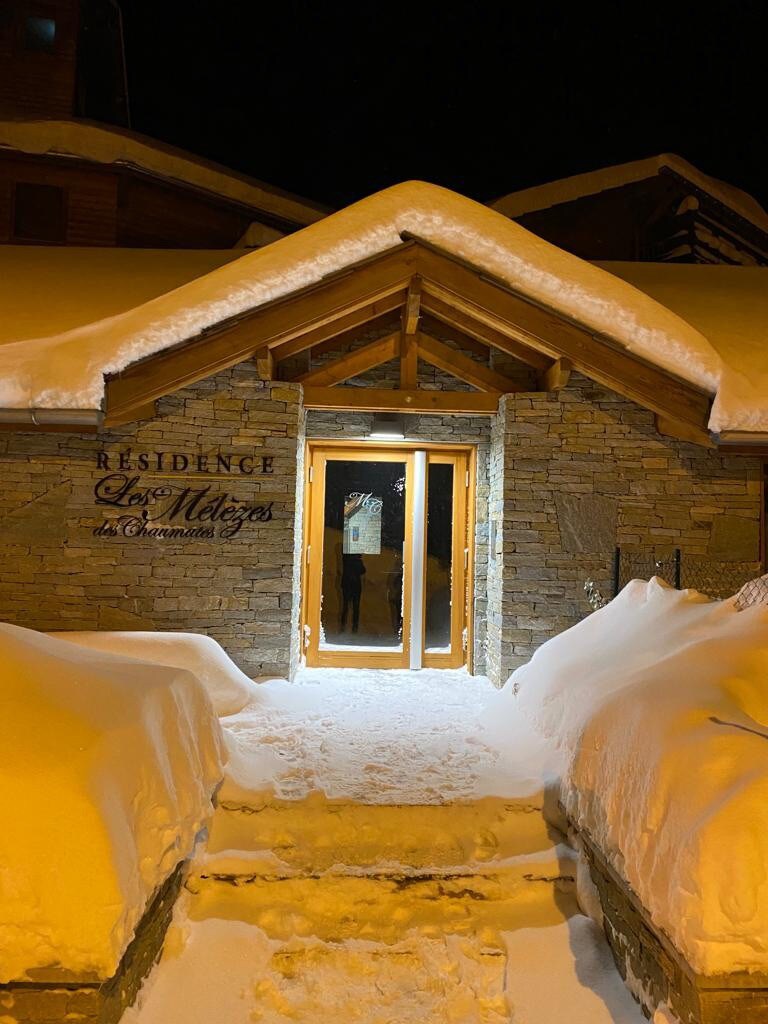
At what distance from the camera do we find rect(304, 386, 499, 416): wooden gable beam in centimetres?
727

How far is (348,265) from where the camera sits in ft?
18.8

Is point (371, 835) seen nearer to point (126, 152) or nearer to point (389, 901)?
point (389, 901)

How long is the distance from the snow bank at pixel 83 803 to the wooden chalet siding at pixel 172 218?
9171 millimetres

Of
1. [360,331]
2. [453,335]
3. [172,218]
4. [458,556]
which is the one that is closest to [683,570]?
[458,556]

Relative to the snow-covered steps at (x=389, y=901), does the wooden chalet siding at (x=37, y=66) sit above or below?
above

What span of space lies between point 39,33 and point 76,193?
3.35m

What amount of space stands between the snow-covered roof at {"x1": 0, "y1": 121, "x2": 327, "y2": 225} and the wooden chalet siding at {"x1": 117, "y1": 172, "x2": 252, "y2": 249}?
23 cm

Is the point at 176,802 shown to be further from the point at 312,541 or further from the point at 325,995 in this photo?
the point at 312,541

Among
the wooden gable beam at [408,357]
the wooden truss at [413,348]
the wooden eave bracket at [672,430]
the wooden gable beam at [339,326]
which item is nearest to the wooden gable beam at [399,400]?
the wooden truss at [413,348]

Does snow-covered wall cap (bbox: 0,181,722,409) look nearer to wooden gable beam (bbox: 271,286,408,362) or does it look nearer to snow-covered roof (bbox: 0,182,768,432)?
snow-covered roof (bbox: 0,182,768,432)

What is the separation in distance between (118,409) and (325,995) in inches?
Answer: 170

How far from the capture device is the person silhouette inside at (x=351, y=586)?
825cm

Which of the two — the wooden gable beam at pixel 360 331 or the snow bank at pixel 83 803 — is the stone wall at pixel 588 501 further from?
the snow bank at pixel 83 803

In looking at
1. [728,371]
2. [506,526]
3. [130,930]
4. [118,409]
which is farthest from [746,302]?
[130,930]
